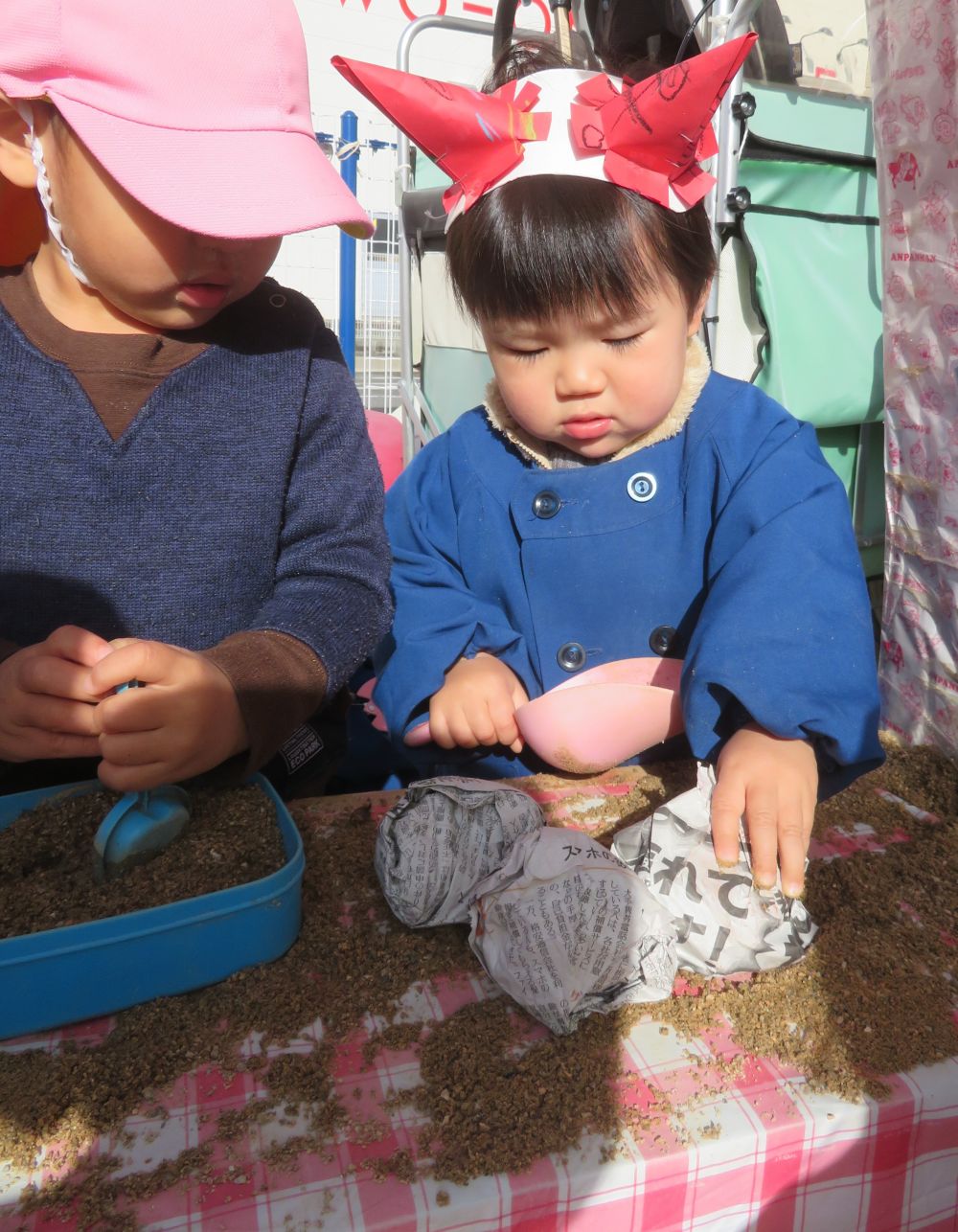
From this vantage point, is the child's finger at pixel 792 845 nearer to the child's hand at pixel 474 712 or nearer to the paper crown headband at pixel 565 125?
the child's hand at pixel 474 712

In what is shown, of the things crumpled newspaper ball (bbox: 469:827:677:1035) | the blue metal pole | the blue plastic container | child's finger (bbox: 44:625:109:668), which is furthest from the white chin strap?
the blue metal pole

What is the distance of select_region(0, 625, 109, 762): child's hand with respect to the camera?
0.70 meters

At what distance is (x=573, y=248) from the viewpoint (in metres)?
0.93

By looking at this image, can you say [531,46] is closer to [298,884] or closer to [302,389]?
[302,389]

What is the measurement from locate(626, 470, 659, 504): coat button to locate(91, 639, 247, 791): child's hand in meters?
0.53

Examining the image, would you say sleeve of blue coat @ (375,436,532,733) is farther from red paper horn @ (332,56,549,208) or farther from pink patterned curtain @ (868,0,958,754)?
pink patterned curtain @ (868,0,958,754)

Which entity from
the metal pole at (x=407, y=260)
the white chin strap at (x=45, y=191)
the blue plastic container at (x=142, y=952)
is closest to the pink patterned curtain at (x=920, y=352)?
the blue plastic container at (x=142, y=952)

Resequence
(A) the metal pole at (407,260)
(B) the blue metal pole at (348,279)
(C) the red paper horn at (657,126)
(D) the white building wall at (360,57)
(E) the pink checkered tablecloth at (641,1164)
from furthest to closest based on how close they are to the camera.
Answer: (D) the white building wall at (360,57) < (B) the blue metal pole at (348,279) < (A) the metal pole at (407,260) < (C) the red paper horn at (657,126) < (E) the pink checkered tablecloth at (641,1164)

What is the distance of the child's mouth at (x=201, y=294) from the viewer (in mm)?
826

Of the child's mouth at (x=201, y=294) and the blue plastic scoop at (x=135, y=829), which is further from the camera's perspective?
the child's mouth at (x=201, y=294)

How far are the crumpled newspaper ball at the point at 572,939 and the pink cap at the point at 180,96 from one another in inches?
21.9

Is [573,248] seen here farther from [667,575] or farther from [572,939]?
[572,939]

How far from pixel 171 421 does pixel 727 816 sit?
63cm

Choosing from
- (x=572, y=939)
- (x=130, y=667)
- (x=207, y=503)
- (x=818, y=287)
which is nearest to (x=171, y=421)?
(x=207, y=503)
